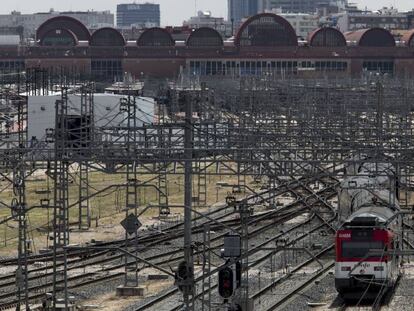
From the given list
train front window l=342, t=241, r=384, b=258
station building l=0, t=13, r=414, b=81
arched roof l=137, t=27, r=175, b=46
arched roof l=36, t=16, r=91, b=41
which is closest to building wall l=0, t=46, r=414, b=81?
station building l=0, t=13, r=414, b=81

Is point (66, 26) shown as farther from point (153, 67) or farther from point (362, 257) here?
point (362, 257)

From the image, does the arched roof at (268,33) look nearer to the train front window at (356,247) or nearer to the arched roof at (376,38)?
the arched roof at (376,38)

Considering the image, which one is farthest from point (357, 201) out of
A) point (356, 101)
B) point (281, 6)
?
point (281, 6)

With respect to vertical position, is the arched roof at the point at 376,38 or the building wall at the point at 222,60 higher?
the arched roof at the point at 376,38

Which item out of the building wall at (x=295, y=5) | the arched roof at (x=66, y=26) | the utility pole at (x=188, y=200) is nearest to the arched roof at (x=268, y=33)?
the arched roof at (x=66, y=26)

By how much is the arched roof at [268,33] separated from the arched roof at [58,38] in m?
8.25

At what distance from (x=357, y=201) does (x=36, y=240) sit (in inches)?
262

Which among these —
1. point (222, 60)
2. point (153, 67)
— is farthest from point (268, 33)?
point (153, 67)

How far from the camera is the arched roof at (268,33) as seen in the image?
72.8 m

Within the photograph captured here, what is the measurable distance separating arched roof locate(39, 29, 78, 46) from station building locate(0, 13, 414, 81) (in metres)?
0.07

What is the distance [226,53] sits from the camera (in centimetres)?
7162

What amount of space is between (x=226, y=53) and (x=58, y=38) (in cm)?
885

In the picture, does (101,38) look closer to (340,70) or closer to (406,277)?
(340,70)

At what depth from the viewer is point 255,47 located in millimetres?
72312
